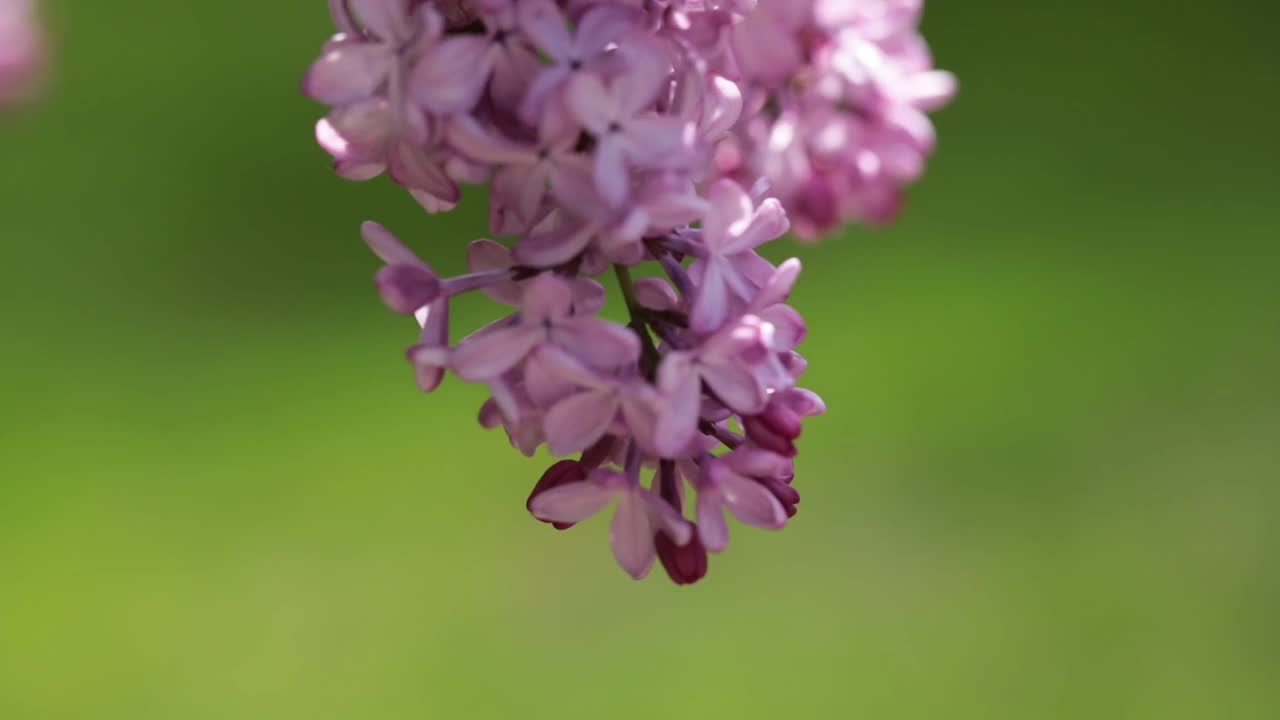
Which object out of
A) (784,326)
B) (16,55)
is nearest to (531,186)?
(784,326)

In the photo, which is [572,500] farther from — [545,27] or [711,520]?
[545,27]

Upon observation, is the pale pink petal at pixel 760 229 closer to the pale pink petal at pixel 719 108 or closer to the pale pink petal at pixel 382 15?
the pale pink petal at pixel 719 108

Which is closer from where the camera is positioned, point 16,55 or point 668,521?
point 668,521

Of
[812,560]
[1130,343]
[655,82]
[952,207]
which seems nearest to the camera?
[655,82]

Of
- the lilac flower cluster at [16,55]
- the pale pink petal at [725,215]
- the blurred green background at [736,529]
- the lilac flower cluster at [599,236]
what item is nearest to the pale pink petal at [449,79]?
the lilac flower cluster at [599,236]

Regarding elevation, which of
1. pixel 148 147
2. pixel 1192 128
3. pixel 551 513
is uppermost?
pixel 1192 128

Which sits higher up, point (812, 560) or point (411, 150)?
point (812, 560)

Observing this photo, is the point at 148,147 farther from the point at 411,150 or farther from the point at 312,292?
the point at 411,150

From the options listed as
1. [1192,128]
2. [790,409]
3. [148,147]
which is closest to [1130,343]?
[1192,128]
